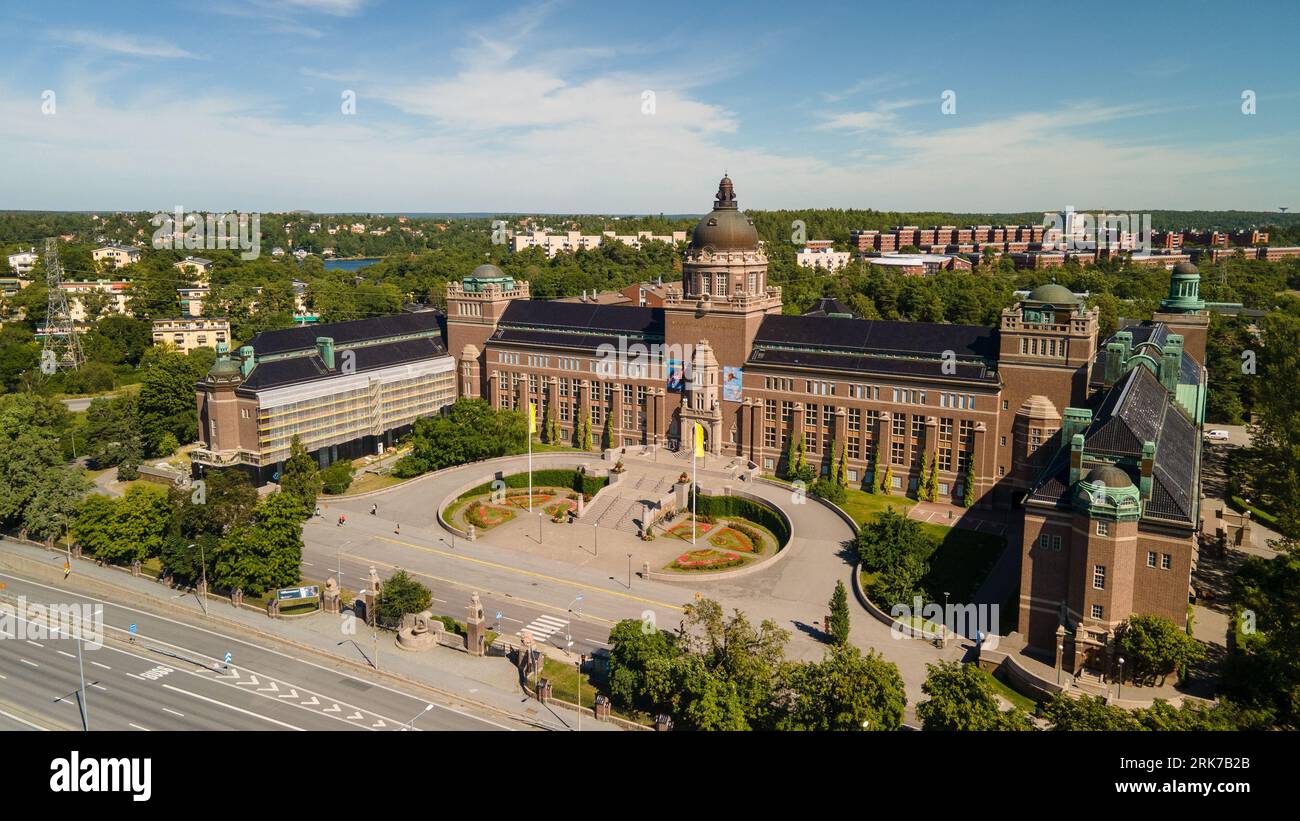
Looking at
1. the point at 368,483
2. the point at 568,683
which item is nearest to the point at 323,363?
the point at 368,483

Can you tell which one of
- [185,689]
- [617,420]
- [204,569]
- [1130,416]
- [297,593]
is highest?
[1130,416]

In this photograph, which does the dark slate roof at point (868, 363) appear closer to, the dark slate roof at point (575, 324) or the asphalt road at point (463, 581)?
the dark slate roof at point (575, 324)

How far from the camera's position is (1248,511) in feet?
267

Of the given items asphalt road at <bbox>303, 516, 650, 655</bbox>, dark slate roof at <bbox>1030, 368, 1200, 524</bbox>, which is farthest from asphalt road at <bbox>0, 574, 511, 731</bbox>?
dark slate roof at <bbox>1030, 368, 1200, 524</bbox>

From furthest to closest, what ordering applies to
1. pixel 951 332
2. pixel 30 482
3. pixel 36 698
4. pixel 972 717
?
pixel 951 332, pixel 30 482, pixel 36 698, pixel 972 717

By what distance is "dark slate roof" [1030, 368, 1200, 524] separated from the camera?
53.2 metres

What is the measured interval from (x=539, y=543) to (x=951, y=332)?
43.3 metres

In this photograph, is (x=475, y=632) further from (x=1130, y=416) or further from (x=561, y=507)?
(x=1130, y=416)

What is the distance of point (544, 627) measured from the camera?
6216 centimetres

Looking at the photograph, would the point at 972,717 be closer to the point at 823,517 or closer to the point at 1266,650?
the point at 1266,650

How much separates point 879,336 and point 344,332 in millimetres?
59005

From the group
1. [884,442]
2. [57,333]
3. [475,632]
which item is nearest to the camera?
[475,632]

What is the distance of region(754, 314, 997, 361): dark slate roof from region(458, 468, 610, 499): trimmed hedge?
74.2 ft

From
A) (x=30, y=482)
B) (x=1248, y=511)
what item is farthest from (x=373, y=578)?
(x=1248, y=511)
